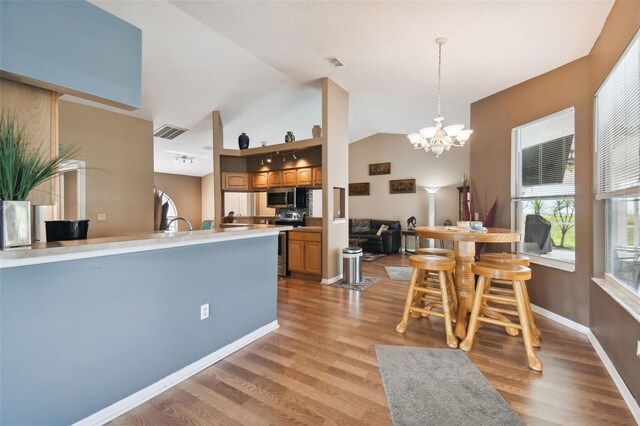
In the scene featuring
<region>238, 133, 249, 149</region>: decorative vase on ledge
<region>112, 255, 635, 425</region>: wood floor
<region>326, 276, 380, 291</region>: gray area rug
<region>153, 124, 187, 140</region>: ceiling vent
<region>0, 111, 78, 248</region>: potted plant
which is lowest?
<region>112, 255, 635, 425</region>: wood floor

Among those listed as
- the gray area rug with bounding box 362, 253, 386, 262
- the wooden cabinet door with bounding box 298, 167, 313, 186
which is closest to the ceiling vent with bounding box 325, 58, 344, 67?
the wooden cabinet door with bounding box 298, 167, 313, 186

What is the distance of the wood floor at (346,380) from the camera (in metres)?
1.63

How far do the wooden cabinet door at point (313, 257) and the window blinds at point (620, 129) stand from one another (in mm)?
3385

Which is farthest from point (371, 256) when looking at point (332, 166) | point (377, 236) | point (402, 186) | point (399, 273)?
point (332, 166)

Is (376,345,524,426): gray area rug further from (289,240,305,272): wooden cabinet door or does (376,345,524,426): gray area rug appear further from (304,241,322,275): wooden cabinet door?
(289,240,305,272): wooden cabinet door

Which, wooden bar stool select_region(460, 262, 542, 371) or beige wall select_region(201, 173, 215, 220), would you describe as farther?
beige wall select_region(201, 173, 215, 220)

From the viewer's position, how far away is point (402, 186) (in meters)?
8.02

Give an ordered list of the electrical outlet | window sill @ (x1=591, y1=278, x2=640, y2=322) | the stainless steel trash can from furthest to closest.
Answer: the stainless steel trash can, the electrical outlet, window sill @ (x1=591, y1=278, x2=640, y2=322)

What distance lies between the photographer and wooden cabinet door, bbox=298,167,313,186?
5391 millimetres

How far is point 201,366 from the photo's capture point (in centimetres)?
210

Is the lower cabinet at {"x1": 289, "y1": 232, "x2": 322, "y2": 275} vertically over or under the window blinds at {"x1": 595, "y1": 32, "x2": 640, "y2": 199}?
under

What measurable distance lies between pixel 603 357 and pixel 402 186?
20.1 ft

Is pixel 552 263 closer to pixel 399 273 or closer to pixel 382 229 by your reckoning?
pixel 399 273

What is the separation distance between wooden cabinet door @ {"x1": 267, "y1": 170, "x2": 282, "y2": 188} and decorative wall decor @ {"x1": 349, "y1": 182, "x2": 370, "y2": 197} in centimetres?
360
